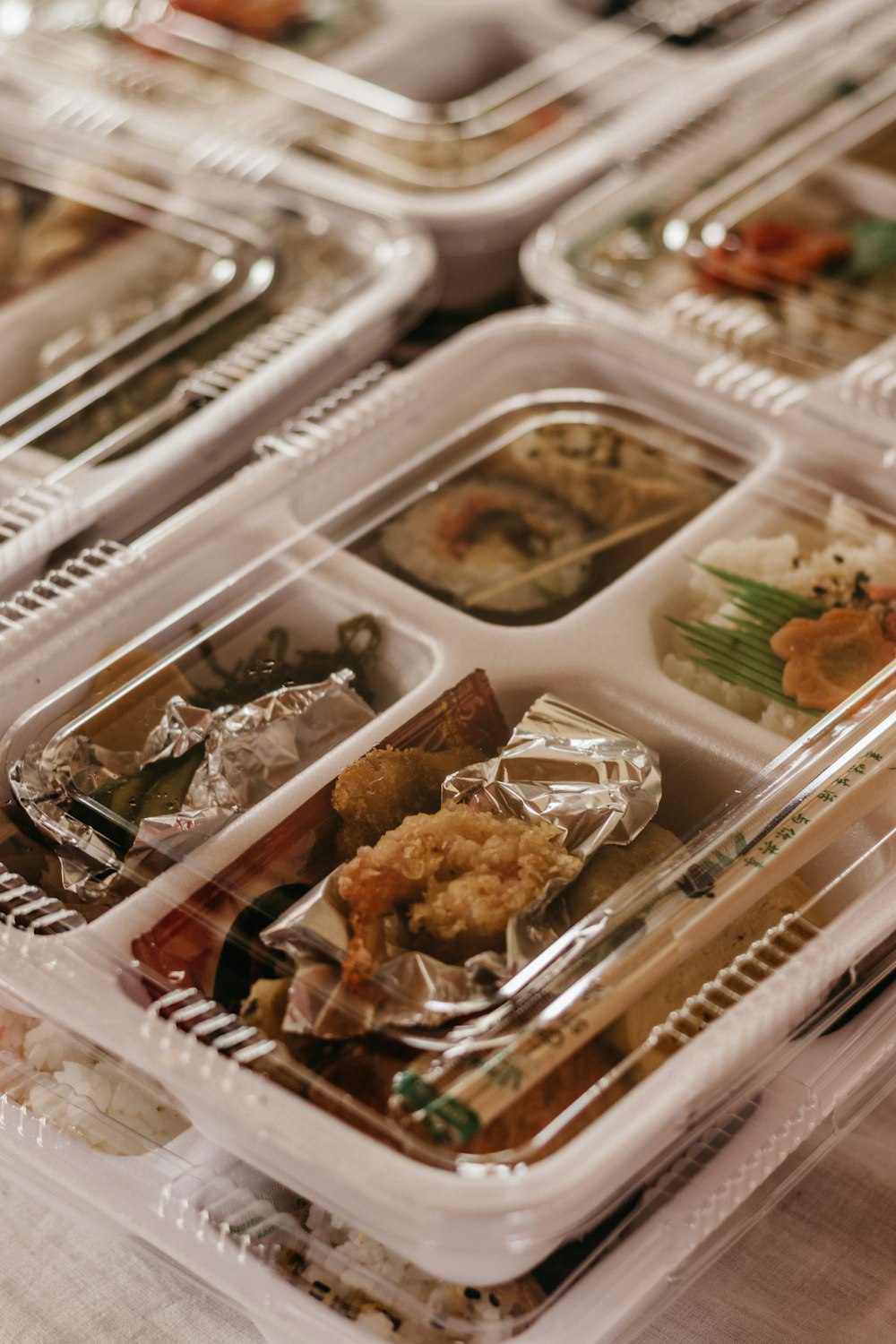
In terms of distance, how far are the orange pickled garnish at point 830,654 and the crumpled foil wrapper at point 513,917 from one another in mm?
187

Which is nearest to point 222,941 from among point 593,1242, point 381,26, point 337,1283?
point 337,1283

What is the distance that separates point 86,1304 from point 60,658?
639mm

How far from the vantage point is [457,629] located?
5.07 ft

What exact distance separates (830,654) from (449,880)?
19.6 inches

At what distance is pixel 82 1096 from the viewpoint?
4.25 feet

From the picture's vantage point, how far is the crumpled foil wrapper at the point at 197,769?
4.41ft

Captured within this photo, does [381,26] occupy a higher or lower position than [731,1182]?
higher

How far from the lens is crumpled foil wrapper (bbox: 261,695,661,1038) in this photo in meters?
1.20

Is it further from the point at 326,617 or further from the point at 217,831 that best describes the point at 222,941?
the point at 326,617

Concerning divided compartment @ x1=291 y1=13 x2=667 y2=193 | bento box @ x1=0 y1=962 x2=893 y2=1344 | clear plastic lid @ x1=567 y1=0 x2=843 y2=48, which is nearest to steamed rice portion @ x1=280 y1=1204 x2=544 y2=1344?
bento box @ x1=0 y1=962 x2=893 y2=1344

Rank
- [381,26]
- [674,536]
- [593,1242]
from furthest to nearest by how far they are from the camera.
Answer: [381,26] < [674,536] < [593,1242]

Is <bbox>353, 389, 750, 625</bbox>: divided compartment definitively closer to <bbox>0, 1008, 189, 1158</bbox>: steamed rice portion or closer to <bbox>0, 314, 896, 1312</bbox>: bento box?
<bbox>0, 314, 896, 1312</bbox>: bento box

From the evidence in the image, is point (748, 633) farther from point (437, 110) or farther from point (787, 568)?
point (437, 110)

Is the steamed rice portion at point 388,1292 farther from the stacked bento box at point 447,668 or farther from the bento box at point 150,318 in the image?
the bento box at point 150,318
